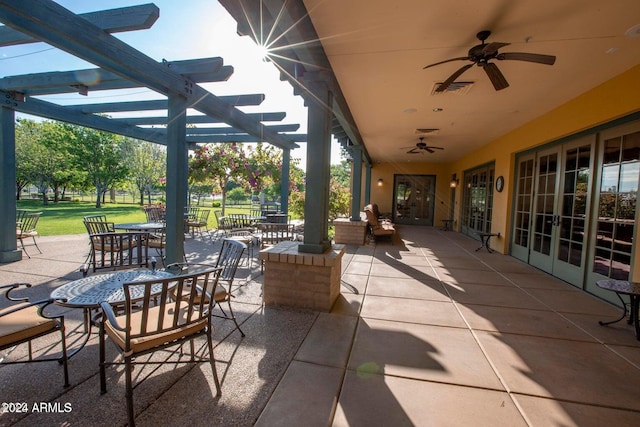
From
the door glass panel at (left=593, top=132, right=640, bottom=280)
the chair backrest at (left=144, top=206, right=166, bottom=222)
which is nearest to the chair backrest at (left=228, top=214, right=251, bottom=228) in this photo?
the chair backrest at (left=144, top=206, right=166, bottom=222)

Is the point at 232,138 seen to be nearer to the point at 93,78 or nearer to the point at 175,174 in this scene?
the point at 93,78

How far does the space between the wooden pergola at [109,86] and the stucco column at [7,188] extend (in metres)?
0.01

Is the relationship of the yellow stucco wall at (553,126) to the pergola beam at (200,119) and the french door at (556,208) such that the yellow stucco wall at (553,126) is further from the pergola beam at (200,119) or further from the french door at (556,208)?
the pergola beam at (200,119)

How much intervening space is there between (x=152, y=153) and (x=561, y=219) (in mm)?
24214

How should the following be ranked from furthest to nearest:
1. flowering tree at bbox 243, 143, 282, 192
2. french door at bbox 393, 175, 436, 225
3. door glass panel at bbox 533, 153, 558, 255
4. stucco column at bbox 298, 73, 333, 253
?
1. french door at bbox 393, 175, 436, 225
2. flowering tree at bbox 243, 143, 282, 192
3. door glass panel at bbox 533, 153, 558, 255
4. stucco column at bbox 298, 73, 333, 253

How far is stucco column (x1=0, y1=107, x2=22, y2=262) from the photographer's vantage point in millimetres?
4453

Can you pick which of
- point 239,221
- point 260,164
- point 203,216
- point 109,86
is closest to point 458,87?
point 109,86

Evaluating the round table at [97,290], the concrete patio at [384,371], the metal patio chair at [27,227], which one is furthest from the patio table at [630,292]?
the metal patio chair at [27,227]

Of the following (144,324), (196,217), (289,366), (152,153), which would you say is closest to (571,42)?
(289,366)

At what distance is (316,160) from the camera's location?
3174mm

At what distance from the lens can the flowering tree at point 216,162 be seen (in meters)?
9.50

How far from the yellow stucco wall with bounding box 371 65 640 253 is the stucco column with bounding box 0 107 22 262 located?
8430 millimetres

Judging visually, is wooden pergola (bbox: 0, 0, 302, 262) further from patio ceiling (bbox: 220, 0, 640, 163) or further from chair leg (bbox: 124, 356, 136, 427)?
chair leg (bbox: 124, 356, 136, 427)

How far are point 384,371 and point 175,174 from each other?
3557 mm
